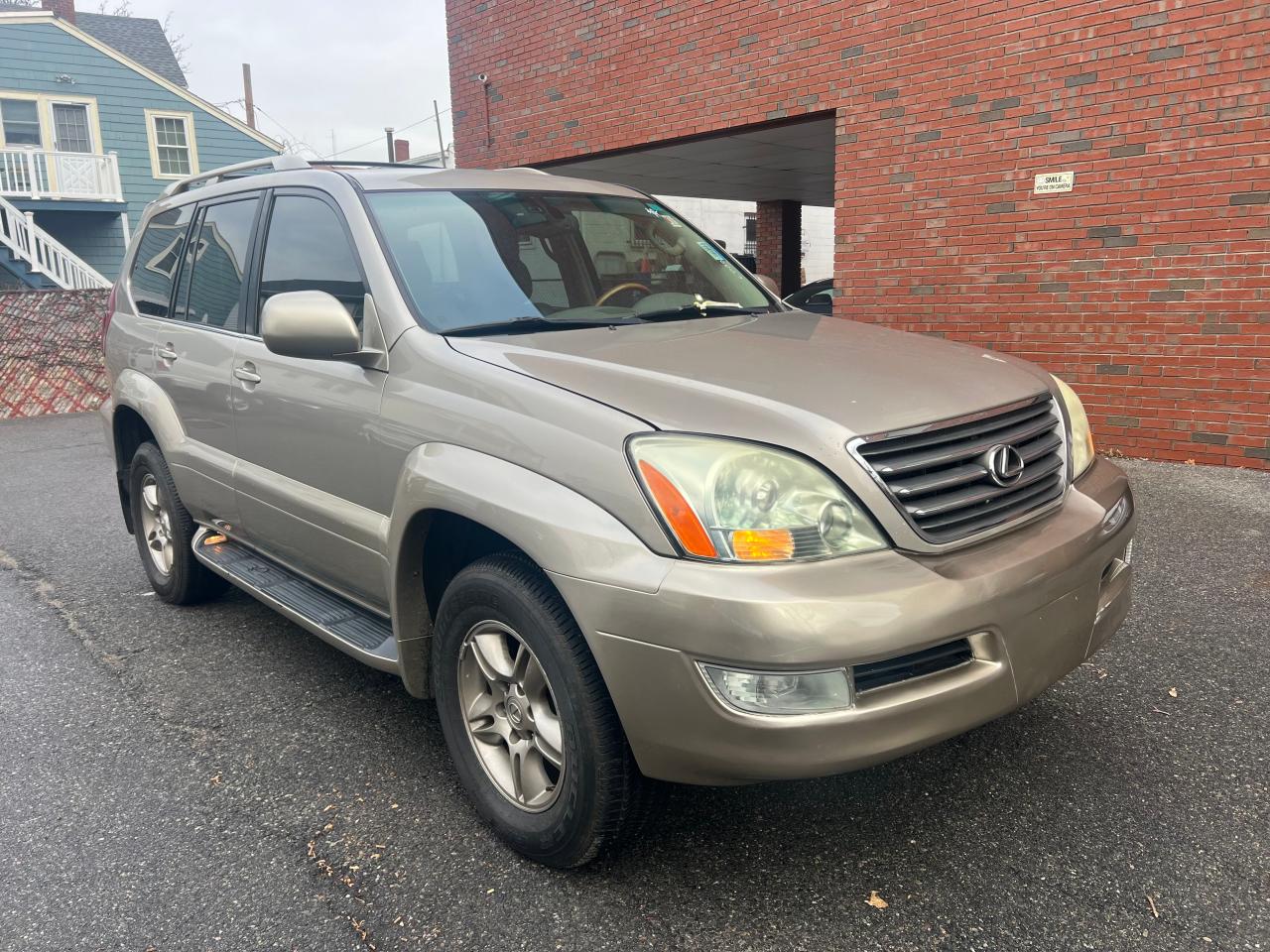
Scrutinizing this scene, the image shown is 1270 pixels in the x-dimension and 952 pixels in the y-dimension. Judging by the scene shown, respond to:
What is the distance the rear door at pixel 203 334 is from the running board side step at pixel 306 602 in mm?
168

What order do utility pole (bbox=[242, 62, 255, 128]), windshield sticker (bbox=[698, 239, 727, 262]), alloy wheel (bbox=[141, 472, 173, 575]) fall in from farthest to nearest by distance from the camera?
utility pole (bbox=[242, 62, 255, 128])
alloy wheel (bbox=[141, 472, 173, 575])
windshield sticker (bbox=[698, 239, 727, 262])

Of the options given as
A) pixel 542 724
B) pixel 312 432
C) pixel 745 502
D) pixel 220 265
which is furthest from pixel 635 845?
pixel 220 265

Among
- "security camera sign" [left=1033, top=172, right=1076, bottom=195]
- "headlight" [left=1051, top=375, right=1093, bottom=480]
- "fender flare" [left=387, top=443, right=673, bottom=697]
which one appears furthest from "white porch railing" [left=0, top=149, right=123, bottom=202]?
"headlight" [left=1051, top=375, right=1093, bottom=480]

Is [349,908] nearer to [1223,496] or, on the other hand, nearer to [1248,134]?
[1223,496]

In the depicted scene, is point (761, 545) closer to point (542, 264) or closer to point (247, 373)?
point (542, 264)

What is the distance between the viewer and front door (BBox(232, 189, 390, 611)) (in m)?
3.03

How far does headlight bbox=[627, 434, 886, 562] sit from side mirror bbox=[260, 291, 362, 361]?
114 centimetres

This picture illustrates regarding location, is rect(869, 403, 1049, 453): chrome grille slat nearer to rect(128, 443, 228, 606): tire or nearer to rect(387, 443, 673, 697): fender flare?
rect(387, 443, 673, 697): fender flare

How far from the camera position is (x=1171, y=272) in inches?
270

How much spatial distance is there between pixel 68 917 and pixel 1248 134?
7581 mm

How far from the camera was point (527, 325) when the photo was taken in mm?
3031

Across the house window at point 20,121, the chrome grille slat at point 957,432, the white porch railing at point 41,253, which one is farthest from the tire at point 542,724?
the house window at point 20,121

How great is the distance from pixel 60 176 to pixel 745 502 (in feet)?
71.3

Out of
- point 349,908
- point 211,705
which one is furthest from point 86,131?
point 349,908
